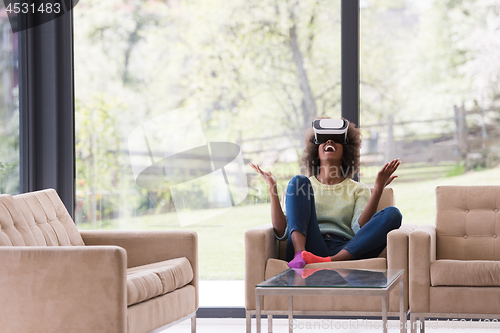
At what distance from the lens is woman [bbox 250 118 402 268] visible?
9.21 ft

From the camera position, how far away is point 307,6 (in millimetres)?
3650

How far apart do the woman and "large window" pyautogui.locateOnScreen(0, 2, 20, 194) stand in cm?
163

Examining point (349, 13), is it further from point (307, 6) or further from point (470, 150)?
point (470, 150)

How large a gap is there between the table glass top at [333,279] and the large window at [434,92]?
1458 millimetres

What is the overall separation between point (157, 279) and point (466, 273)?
141 centimetres

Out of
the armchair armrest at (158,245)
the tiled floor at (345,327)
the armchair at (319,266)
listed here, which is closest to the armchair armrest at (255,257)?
the armchair at (319,266)

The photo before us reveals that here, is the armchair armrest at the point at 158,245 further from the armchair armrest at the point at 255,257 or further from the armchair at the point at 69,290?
the armchair at the point at 69,290

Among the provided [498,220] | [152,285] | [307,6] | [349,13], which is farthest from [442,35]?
[152,285]

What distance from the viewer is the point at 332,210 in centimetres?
317

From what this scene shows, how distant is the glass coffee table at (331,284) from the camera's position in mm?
1886

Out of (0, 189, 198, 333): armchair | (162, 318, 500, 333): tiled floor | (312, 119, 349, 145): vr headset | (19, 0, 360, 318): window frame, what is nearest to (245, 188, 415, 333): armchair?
(162, 318, 500, 333): tiled floor

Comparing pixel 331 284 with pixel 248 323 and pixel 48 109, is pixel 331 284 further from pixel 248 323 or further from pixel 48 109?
pixel 48 109

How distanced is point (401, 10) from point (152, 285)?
2342 millimetres

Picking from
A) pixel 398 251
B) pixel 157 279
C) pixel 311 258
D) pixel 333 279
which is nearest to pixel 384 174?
pixel 398 251
